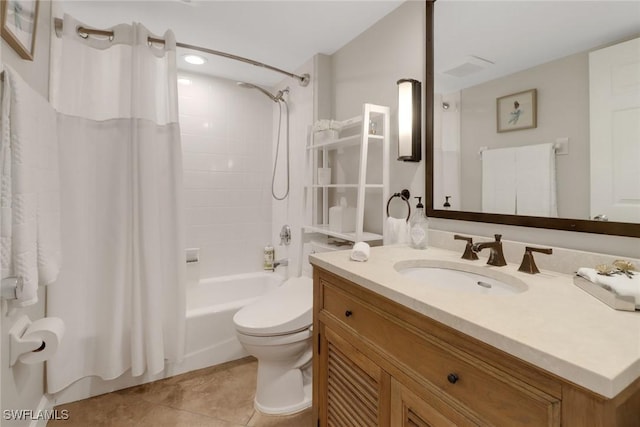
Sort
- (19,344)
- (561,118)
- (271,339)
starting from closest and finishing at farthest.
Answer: (561,118) < (19,344) < (271,339)

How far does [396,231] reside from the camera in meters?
1.51

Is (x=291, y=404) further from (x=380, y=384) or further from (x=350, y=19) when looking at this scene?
(x=350, y=19)

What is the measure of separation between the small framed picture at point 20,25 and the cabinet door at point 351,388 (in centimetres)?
153

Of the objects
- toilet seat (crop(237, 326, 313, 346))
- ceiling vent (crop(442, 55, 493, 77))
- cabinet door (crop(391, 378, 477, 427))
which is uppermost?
ceiling vent (crop(442, 55, 493, 77))

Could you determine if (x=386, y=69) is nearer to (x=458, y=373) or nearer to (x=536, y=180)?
(x=536, y=180)

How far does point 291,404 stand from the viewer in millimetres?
1607

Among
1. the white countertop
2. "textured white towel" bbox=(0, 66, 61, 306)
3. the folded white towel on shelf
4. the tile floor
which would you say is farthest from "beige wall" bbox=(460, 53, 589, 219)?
"textured white towel" bbox=(0, 66, 61, 306)

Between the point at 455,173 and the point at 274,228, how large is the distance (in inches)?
74.4

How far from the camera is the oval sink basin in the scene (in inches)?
38.4

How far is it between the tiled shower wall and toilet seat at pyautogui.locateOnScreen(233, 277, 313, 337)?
98cm

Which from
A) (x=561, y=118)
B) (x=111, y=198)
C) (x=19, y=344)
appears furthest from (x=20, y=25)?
(x=561, y=118)

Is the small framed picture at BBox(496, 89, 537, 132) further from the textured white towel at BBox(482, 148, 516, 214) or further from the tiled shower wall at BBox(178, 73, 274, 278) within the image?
the tiled shower wall at BBox(178, 73, 274, 278)

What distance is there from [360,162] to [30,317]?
1784mm

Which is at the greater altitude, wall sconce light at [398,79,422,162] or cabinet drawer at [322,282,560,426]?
wall sconce light at [398,79,422,162]
